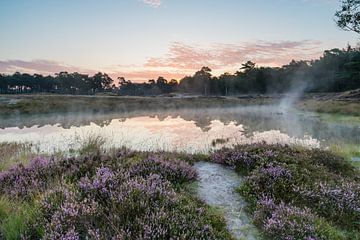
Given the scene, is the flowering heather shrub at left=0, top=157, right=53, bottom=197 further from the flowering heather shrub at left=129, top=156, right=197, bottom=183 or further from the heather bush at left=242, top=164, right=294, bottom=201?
the heather bush at left=242, top=164, right=294, bottom=201

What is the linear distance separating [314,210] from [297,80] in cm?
14831

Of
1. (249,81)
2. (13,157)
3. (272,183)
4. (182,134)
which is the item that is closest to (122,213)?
(272,183)

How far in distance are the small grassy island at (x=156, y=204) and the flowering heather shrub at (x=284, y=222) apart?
0.02 meters

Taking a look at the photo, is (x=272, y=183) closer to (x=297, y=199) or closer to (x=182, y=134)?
(x=297, y=199)

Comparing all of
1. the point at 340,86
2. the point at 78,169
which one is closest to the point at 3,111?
the point at 78,169

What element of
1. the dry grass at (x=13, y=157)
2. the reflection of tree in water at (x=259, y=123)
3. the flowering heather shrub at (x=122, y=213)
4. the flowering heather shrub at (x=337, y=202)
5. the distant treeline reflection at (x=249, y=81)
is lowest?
the reflection of tree in water at (x=259, y=123)

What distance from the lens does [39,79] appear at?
570ft

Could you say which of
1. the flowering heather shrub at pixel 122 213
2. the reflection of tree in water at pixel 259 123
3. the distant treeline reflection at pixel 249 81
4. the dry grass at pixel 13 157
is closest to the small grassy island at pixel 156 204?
the flowering heather shrub at pixel 122 213

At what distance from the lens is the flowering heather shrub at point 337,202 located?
21.5 feet

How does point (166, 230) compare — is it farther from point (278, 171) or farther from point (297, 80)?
point (297, 80)

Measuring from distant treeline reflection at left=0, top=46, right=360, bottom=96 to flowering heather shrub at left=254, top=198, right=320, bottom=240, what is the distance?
104m

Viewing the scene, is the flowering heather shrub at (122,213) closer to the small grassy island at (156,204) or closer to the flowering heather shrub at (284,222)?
the small grassy island at (156,204)

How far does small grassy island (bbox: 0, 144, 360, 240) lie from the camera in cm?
528

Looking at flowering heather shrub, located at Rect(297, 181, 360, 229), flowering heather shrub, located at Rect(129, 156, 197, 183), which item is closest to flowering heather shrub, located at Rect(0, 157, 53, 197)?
flowering heather shrub, located at Rect(129, 156, 197, 183)
